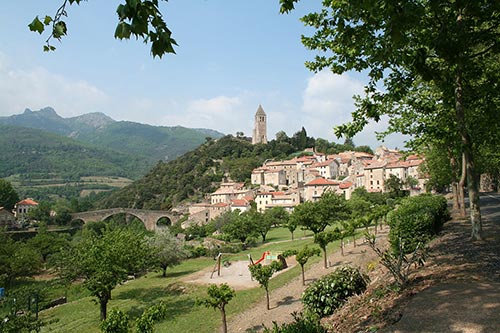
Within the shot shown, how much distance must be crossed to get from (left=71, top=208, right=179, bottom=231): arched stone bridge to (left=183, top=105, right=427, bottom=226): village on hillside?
7.93m

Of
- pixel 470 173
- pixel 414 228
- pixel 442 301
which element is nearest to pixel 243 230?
pixel 414 228

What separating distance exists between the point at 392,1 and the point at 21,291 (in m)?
25.0

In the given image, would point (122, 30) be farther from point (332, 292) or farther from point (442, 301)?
point (332, 292)

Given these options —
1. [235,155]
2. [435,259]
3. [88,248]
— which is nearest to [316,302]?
[435,259]

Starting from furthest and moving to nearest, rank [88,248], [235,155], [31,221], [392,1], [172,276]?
[235,155] → [31,221] → [172,276] → [88,248] → [392,1]

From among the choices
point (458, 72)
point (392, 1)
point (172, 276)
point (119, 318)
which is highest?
point (458, 72)

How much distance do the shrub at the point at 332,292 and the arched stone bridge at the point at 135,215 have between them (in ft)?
278

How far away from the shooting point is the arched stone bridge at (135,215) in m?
84.1

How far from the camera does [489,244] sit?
404 inches

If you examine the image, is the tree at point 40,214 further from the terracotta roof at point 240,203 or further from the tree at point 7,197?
the terracotta roof at point 240,203

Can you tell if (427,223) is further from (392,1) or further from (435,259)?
(392,1)

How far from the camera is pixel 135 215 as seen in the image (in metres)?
91.6

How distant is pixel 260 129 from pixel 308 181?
7571 centimetres

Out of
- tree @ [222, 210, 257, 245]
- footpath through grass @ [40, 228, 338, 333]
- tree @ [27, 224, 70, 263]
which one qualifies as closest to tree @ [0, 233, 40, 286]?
tree @ [27, 224, 70, 263]
